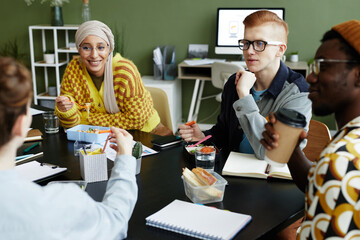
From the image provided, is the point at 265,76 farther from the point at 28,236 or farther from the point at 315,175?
the point at 28,236

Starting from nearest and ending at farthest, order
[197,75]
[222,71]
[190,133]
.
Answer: [190,133]
[222,71]
[197,75]

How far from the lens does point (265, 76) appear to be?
196 cm

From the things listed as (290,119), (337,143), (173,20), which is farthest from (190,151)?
(173,20)

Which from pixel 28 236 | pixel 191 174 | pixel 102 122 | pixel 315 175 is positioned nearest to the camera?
pixel 28 236

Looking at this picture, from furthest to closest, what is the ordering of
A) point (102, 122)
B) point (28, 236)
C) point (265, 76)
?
1. point (102, 122)
2. point (265, 76)
3. point (28, 236)

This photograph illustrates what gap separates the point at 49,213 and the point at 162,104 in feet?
6.02

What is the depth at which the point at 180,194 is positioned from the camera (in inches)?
55.2

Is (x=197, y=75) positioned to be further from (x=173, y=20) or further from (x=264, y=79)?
(x=264, y=79)

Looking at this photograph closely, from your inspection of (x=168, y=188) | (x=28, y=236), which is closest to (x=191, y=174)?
(x=168, y=188)

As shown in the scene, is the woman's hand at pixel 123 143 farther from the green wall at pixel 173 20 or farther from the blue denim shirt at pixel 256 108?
the green wall at pixel 173 20

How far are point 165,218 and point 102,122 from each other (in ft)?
4.04

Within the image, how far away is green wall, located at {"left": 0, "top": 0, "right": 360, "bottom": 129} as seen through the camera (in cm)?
449

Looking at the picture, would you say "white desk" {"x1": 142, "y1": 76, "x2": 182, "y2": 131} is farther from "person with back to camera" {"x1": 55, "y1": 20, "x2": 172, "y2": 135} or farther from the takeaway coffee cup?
the takeaway coffee cup

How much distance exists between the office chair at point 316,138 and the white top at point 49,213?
128cm
